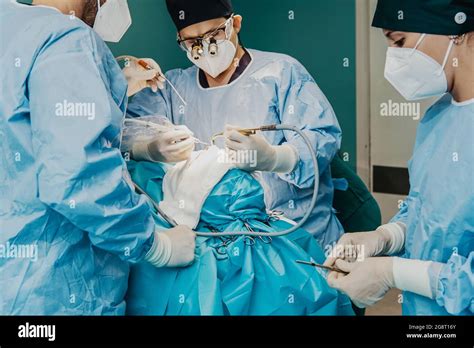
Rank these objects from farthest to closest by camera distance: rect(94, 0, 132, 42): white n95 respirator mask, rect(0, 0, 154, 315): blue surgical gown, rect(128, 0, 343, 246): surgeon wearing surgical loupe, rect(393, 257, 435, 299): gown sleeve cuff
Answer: rect(128, 0, 343, 246): surgeon wearing surgical loupe
rect(94, 0, 132, 42): white n95 respirator mask
rect(393, 257, 435, 299): gown sleeve cuff
rect(0, 0, 154, 315): blue surgical gown

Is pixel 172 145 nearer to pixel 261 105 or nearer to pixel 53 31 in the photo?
pixel 261 105

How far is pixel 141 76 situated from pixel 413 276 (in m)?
0.92

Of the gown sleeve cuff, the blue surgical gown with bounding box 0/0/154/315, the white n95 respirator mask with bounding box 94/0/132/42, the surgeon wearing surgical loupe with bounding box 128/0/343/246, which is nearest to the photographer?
the blue surgical gown with bounding box 0/0/154/315

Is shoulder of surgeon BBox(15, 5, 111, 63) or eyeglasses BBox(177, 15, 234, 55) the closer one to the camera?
shoulder of surgeon BBox(15, 5, 111, 63)

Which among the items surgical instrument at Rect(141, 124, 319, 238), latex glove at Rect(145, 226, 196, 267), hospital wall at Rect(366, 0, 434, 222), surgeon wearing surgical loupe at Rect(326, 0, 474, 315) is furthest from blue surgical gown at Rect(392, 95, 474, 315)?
latex glove at Rect(145, 226, 196, 267)

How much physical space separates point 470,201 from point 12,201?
3.33ft

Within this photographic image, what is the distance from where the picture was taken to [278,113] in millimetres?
1632

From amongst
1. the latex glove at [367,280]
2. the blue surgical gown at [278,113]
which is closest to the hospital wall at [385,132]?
the blue surgical gown at [278,113]

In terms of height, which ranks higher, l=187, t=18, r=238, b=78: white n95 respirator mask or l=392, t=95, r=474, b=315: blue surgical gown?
l=187, t=18, r=238, b=78: white n95 respirator mask

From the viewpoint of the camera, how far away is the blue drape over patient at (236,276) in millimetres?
1466

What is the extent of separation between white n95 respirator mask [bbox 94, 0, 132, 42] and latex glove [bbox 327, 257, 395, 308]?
840 millimetres

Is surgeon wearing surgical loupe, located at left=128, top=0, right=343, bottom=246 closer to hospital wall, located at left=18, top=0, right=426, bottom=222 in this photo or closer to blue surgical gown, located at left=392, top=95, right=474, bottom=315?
hospital wall, located at left=18, top=0, right=426, bottom=222

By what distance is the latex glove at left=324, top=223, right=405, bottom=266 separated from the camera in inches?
59.9
